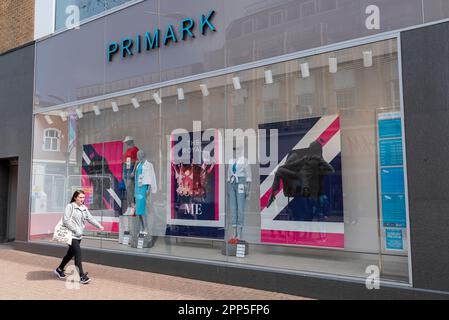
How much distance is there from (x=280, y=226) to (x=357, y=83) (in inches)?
114

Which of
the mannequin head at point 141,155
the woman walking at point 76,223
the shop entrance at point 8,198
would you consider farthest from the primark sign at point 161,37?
the shop entrance at point 8,198

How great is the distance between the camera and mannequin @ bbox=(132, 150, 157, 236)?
967 centimetres

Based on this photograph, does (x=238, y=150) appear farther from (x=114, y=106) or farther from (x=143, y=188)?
(x=114, y=106)

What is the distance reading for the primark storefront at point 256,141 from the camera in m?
5.85

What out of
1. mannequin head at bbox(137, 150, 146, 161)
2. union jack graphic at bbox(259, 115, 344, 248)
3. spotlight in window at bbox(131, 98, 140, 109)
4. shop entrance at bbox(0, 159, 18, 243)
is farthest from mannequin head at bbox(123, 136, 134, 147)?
shop entrance at bbox(0, 159, 18, 243)

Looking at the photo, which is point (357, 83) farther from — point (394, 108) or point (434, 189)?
point (434, 189)

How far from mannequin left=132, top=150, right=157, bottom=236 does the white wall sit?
491cm

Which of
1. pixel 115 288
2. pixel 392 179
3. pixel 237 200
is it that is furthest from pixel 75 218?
pixel 392 179

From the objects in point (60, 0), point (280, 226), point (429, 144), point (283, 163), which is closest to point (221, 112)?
point (283, 163)

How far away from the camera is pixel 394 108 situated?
6.43m

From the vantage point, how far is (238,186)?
8.47 m

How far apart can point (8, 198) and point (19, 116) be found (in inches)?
102

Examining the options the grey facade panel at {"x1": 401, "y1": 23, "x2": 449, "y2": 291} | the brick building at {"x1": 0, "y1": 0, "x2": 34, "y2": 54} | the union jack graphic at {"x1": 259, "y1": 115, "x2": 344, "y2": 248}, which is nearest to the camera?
the grey facade panel at {"x1": 401, "y1": 23, "x2": 449, "y2": 291}

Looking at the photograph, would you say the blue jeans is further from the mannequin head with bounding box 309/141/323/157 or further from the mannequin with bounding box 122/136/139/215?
the mannequin with bounding box 122/136/139/215
